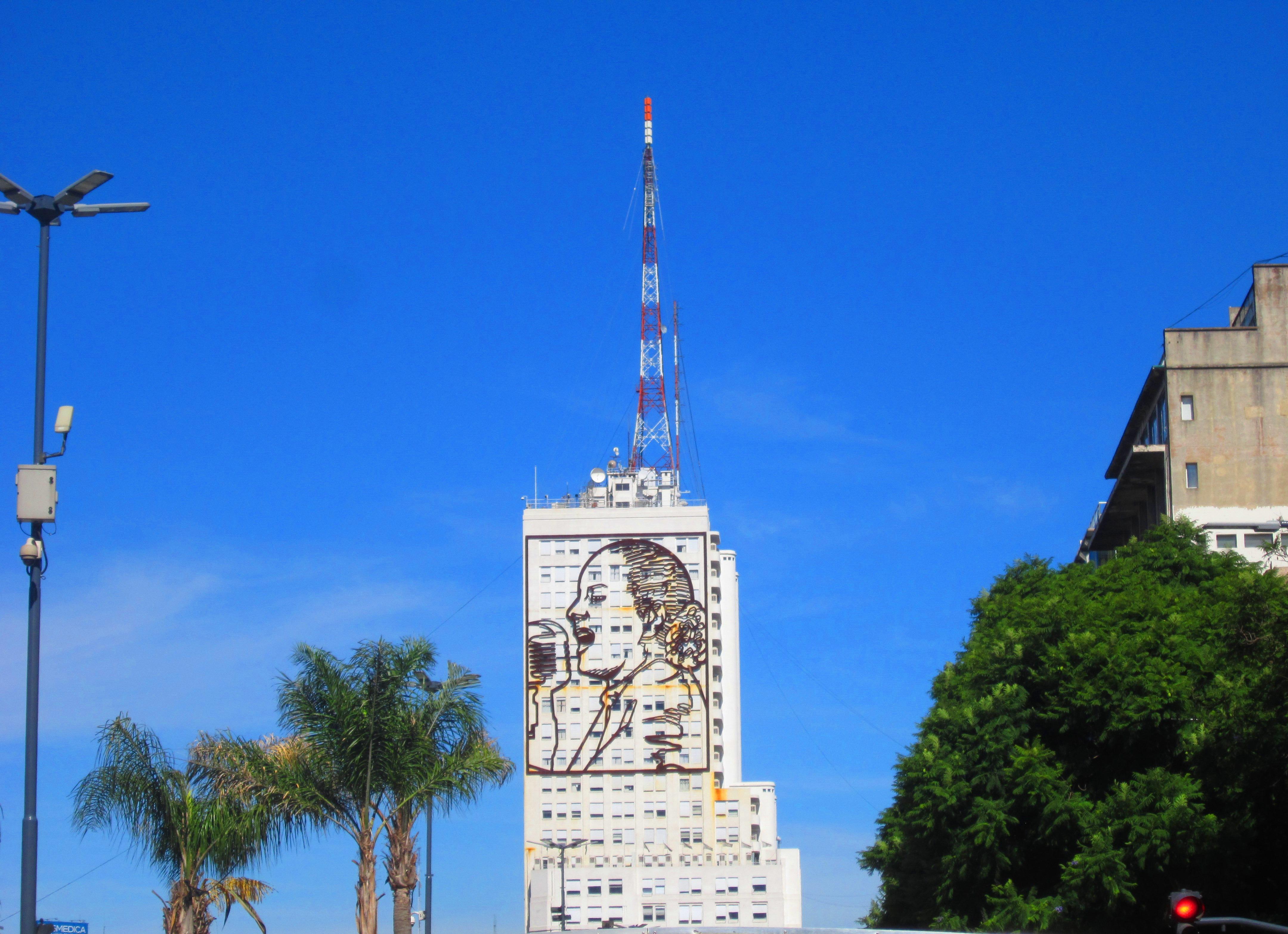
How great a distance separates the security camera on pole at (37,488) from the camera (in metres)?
20.6

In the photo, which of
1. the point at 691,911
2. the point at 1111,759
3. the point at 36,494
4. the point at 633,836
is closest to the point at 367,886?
the point at 36,494

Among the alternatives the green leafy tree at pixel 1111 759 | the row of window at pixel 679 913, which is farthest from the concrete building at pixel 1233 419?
the row of window at pixel 679 913

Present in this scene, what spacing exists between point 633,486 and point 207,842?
115 metres

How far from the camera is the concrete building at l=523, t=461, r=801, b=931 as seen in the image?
135 metres

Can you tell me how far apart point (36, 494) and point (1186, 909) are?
52.3 feet

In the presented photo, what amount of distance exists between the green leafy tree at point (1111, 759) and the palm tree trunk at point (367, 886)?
1912 cm

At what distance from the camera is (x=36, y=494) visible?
21.2 m

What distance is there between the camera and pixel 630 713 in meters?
137

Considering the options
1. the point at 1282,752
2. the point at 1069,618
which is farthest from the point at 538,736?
the point at 1282,752

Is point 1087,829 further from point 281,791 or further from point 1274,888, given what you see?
point 281,791

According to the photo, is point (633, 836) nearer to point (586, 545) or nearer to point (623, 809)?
point (623, 809)

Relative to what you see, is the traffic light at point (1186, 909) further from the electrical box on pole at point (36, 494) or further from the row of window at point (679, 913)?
the row of window at point (679, 913)

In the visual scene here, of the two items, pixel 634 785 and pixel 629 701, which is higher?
pixel 629 701

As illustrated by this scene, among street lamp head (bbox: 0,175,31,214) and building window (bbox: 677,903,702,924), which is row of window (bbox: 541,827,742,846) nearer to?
building window (bbox: 677,903,702,924)
